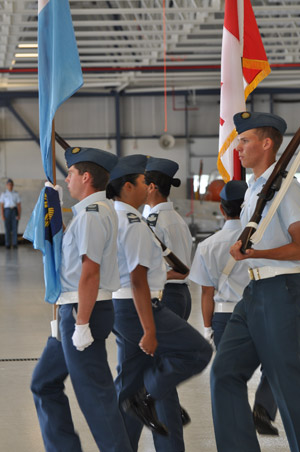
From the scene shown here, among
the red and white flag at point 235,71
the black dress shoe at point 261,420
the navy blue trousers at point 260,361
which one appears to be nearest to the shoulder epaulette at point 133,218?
the navy blue trousers at point 260,361

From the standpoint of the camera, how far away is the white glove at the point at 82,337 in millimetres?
3146

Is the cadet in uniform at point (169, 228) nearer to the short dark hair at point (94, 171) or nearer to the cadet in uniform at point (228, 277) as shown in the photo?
the cadet in uniform at point (228, 277)

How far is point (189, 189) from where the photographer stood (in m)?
26.8

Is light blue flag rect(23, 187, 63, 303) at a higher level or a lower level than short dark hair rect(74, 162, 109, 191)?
lower

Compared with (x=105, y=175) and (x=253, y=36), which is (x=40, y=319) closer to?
(x=253, y=36)

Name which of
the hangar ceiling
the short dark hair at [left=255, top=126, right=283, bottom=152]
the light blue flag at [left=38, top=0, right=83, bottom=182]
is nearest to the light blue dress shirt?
the short dark hair at [left=255, top=126, right=283, bottom=152]

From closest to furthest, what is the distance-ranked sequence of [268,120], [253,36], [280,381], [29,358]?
[280,381]
[268,120]
[253,36]
[29,358]

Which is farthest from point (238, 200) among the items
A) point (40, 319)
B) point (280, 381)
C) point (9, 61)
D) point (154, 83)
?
point (154, 83)

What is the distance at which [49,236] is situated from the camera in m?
3.37

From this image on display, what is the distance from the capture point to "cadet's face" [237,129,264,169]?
3459 millimetres

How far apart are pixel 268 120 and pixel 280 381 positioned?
127 centimetres

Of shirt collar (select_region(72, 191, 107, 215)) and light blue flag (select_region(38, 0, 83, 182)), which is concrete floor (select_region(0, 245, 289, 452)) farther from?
light blue flag (select_region(38, 0, 83, 182))

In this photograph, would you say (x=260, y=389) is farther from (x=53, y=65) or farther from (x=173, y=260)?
(x=53, y=65)

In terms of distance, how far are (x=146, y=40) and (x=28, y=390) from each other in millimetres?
12132
